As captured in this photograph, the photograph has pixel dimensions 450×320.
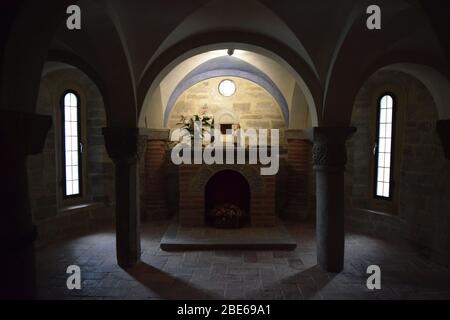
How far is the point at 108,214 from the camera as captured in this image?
327 inches

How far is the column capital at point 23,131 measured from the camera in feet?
8.10

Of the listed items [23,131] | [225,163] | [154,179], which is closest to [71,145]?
[154,179]

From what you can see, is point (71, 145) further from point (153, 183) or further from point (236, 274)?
point (236, 274)

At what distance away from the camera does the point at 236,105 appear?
31.5 ft

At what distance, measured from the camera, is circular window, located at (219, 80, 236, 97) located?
9562 mm

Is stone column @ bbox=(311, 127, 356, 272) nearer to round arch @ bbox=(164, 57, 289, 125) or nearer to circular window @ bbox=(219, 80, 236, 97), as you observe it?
round arch @ bbox=(164, 57, 289, 125)

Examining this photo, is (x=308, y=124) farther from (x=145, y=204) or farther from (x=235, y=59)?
(x=145, y=204)

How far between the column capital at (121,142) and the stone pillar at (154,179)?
11.4 feet

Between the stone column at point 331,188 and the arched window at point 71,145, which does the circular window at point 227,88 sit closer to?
the arched window at point 71,145

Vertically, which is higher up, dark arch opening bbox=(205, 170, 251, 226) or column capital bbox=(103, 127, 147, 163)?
column capital bbox=(103, 127, 147, 163)

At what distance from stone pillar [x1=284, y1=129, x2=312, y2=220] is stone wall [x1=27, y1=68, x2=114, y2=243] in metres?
4.84

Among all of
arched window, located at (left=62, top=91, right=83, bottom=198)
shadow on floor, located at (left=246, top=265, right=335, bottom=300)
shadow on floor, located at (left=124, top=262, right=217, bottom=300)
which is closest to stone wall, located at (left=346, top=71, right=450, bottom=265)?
shadow on floor, located at (left=246, top=265, right=335, bottom=300)

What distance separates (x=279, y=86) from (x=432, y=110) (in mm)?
3686

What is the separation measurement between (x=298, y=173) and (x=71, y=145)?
19.3 feet
